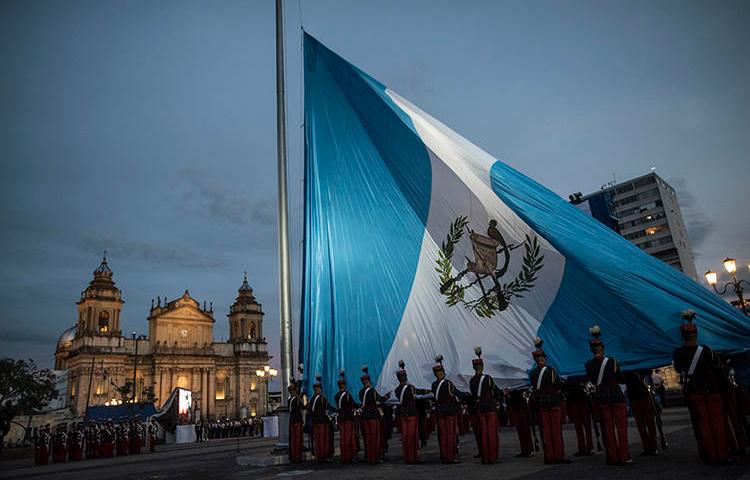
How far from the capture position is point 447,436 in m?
8.75

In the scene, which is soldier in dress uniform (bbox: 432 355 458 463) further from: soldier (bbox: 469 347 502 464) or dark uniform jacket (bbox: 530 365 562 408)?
dark uniform jacket (bbox: 530 365 562 408)

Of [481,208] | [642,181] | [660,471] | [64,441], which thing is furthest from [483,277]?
[642,181]

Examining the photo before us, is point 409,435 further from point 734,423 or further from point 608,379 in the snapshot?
point 734,423

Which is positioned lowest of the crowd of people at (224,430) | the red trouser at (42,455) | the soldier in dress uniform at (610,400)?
the crowd of people at (224,430)

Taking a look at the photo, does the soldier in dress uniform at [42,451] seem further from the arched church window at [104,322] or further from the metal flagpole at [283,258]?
the arched church window at [104,322]

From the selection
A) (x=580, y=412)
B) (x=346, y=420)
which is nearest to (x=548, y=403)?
(x=580, y=412)

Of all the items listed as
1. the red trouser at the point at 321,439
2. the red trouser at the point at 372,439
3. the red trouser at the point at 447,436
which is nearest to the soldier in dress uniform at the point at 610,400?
the red trouser at the point at 447,436

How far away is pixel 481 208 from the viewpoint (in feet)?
30.8

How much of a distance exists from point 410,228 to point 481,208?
1.52m

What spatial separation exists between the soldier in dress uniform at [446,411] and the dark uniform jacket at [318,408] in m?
2.69

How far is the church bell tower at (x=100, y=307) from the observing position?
200ft

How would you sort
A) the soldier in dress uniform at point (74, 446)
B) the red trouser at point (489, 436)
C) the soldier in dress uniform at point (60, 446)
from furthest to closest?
the soldier in dress uniform at point (74, 446), the soldier in dress uniform at point (60, 446), the red trouser at point (489, 436)

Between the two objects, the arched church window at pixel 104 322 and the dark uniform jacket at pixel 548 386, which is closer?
the dark uniform jacket at pixel 548 386

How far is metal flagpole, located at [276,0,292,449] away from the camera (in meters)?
10.3
